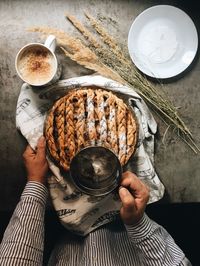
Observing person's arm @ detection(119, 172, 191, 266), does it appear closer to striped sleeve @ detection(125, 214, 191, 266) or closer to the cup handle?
striped sleeve @ detection(125, 214, 191, 266)

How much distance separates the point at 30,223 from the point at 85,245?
15.1 inches

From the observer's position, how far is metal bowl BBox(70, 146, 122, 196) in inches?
62.3

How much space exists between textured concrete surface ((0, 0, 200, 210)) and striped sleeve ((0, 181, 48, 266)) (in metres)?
0.24

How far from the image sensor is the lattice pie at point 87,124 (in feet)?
5.75

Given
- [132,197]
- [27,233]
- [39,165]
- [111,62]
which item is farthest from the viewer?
[111,62]

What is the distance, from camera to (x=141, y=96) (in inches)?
76.5

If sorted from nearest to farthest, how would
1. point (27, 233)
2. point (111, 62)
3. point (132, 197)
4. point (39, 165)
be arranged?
point (132, 197)
point (27, 233)
point (39, 165)
point (111, 62)

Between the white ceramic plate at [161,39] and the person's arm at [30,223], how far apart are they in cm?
66

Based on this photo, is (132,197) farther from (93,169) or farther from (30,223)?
(30,223)

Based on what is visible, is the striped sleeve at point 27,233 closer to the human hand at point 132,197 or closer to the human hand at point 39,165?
the human hand at point 39,165

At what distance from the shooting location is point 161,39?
1906mm

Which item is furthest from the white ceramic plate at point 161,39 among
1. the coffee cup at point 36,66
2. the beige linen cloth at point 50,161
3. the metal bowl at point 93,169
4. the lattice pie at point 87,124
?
the metal bowl at point 93,169

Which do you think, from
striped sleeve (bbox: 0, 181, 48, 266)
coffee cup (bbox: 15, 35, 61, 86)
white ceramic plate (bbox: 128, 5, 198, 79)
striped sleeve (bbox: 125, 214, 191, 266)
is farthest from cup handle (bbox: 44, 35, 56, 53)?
striped sleeve (bbox: 125, 214, 191, 266)

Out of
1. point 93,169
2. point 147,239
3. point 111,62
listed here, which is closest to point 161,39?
point 111,62
